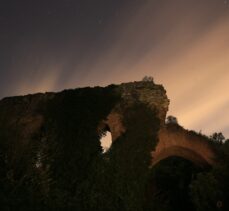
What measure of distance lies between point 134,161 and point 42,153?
380cm

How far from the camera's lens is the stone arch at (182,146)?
55.4ft

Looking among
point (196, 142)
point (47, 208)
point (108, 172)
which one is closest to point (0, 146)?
point (47, 208)

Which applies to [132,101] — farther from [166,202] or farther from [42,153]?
[166,202]

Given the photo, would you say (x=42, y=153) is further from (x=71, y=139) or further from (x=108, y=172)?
(x=108, y=172)

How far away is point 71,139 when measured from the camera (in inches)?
586

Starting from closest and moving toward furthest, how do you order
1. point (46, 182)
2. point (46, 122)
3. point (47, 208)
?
point (47, 208) → point (46, 182) → point (46, 122)

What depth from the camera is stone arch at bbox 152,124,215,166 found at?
1689cm

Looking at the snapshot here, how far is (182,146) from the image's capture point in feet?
58.7

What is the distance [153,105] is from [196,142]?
12.6ft

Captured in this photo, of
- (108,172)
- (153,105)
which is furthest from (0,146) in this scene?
(153,105)

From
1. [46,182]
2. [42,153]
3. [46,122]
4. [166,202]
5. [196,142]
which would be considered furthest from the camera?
[166,202]

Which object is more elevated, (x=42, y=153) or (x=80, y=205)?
(x=42, y=153)

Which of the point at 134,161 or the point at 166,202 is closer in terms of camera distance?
the point at 134,161

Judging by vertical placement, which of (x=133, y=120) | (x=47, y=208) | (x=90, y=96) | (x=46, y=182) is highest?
(x=90, y=96)
